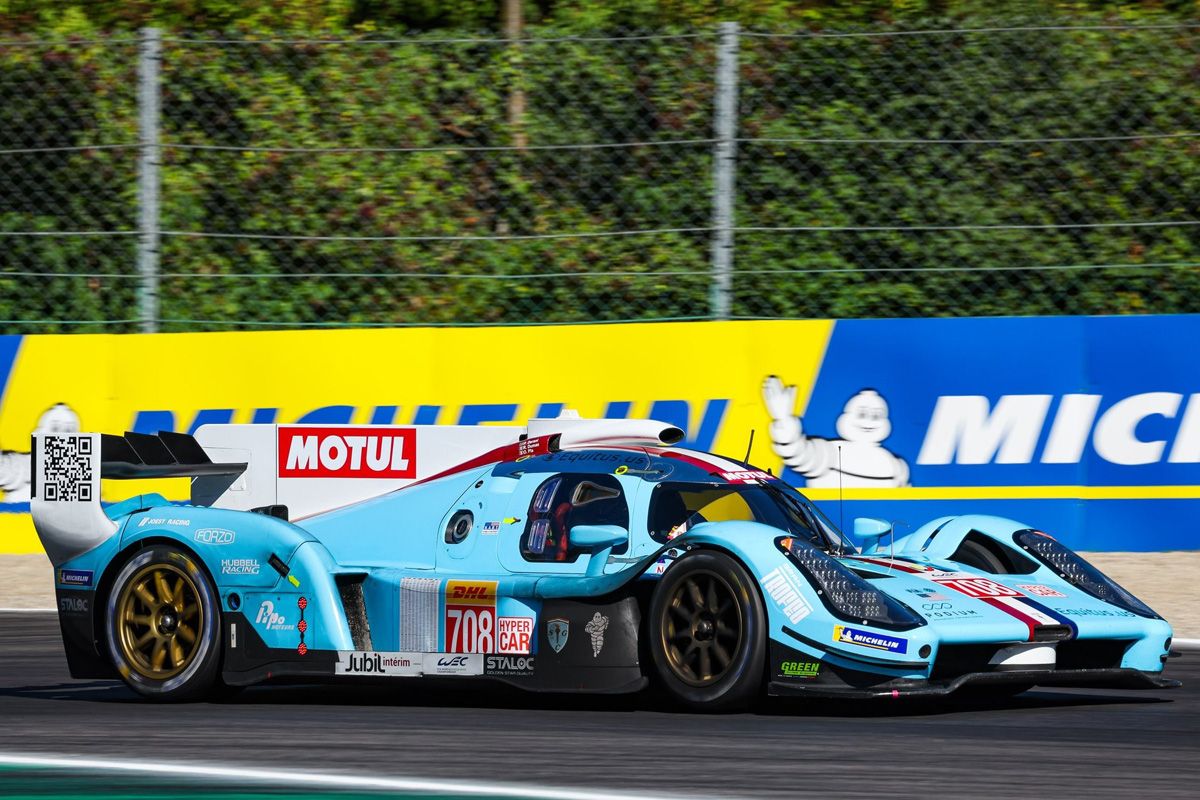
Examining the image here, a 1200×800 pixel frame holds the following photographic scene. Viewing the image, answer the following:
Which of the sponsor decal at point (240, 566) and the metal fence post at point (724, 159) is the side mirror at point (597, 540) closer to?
the sponsor decal at point (240, 566)

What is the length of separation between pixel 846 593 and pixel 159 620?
2819 mm

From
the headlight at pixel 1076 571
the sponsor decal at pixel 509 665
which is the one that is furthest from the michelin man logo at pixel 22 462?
the headlight at pixel 1076 571

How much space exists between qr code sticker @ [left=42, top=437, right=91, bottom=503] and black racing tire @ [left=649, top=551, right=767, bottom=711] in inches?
99.9

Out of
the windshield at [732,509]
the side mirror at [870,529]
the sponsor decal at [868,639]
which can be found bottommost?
the sponsor decal at [868,639]

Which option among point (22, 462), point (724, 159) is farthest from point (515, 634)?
point (22, 462)

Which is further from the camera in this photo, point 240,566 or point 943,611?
point 240,566

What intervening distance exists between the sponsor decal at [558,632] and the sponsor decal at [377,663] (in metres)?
0.55

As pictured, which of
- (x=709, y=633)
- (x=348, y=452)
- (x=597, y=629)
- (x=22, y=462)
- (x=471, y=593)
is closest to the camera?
(x=709, y=633)

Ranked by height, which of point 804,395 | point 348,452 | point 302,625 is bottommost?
point 302,625

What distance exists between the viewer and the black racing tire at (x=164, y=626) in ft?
25.8

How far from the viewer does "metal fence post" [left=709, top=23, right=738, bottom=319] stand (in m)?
12.4

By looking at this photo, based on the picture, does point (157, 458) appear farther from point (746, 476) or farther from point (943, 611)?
point (943, 611)

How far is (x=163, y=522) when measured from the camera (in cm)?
808

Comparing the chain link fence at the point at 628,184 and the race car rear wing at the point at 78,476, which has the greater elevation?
the chain link fence at the point at 628,184
